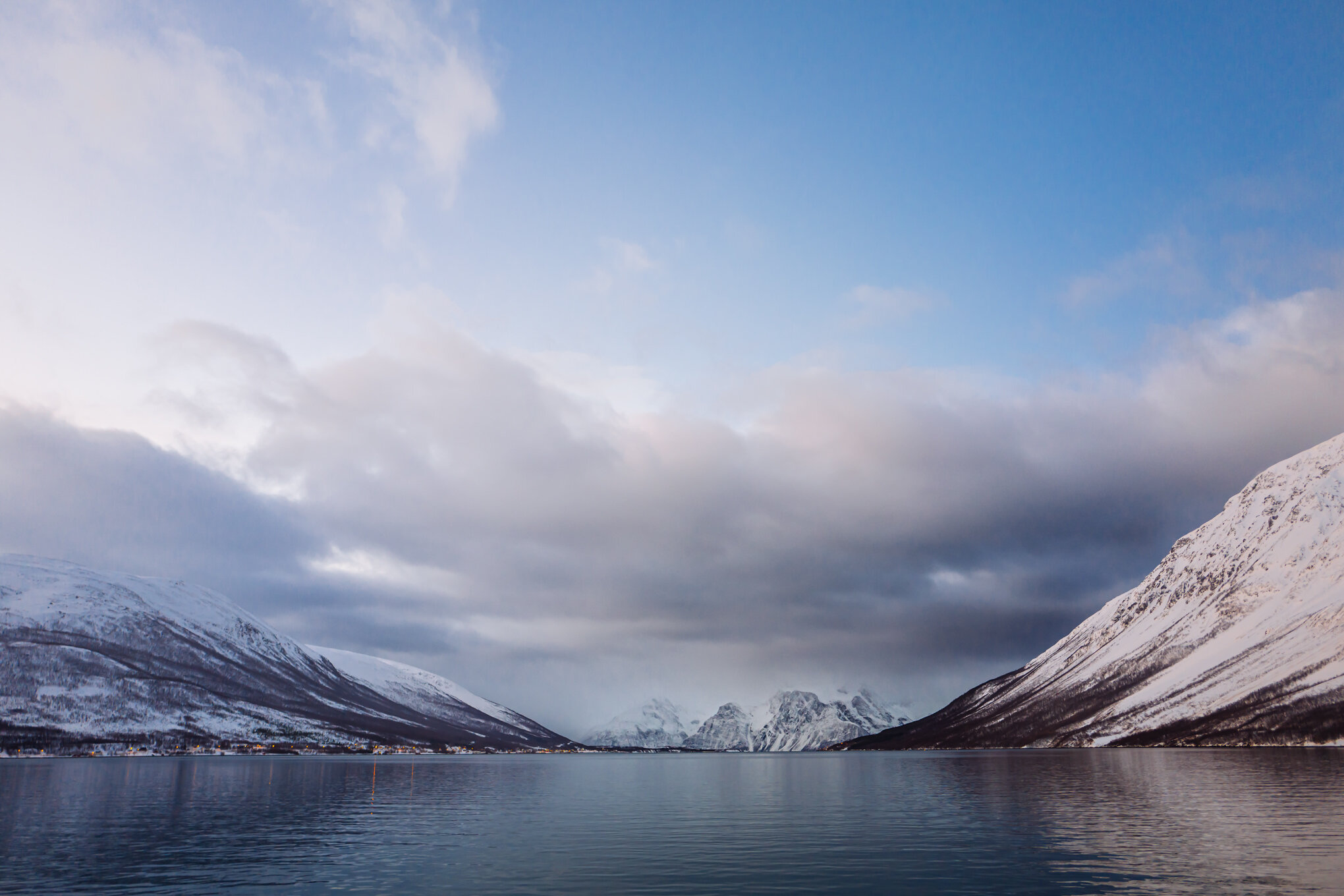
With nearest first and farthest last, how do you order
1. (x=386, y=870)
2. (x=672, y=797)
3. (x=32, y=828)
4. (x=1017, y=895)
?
(x=1017, y=895) → (x=386, y=870) → (x=32, y=828) → (x=672, y=797)

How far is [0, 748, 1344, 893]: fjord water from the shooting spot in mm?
49812

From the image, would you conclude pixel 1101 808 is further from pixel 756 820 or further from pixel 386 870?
pixel 386 870

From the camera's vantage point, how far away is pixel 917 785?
148m

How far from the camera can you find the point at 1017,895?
44.8 m

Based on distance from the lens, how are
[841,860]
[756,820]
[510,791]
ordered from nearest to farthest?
[841,860]
[756,820]
[510,791]

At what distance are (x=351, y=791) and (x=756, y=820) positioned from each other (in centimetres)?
8562

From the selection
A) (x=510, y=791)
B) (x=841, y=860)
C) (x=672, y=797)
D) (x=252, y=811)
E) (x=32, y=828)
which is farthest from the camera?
(x=510, y=791)

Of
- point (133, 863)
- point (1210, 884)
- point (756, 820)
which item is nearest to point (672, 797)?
point (756, 820)

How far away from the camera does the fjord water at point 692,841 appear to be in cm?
4981

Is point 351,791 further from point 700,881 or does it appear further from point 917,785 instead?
point 700,881

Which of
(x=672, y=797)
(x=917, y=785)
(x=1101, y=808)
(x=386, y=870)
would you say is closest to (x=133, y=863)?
(x=386, y=870)

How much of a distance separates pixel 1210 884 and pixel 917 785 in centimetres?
10894

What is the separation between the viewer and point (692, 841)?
236ft

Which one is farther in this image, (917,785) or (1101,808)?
(917,785)
